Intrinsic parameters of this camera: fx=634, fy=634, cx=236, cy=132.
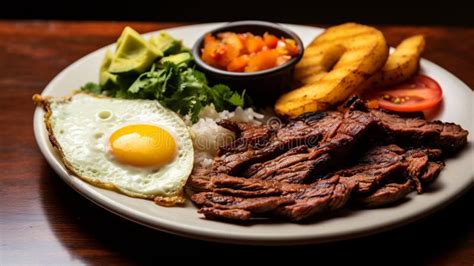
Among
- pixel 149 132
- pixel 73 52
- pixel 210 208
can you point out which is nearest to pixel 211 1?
pixel 73 52

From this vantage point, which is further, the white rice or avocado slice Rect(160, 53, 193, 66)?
avocado slice Rect(160, 53, 193, 66)

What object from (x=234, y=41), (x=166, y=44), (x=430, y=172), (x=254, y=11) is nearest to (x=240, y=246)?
(x=430, y=172)

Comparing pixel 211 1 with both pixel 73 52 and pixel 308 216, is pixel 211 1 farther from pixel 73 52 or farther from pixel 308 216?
pixel 308 216

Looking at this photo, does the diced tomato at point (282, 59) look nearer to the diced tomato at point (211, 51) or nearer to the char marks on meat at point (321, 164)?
the diced tomato at point (211, 51)

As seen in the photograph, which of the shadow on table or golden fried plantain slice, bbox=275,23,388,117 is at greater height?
golden fried plantain slice, bbox=275,23,388,117

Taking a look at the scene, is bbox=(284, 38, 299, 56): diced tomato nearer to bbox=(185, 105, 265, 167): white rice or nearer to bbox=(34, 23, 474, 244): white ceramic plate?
bbox=(185, 105, 265, 167): white rice

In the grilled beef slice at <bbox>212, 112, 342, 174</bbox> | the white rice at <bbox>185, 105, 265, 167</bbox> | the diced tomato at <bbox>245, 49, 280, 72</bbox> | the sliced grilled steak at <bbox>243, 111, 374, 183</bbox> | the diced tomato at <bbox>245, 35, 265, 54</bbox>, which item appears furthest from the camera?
the diced tomato at <bbox>245, 35, 265, 54</bbox>

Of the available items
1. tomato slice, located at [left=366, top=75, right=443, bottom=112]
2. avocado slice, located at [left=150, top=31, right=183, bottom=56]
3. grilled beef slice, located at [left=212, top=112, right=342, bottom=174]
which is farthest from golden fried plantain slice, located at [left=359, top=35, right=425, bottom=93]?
avocado slice, located at [left=150, top=31, right=183, bottom=56]
